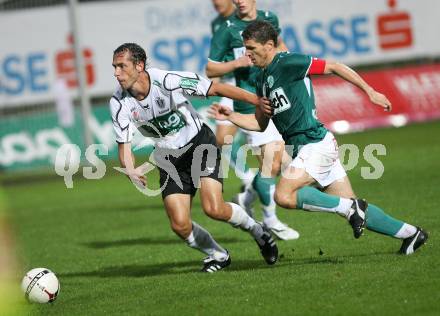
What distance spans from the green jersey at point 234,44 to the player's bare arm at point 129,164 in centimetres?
267

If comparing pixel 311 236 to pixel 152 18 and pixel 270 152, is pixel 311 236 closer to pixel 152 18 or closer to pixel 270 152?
pixel 270 152

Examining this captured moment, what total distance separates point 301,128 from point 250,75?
8.62 ft

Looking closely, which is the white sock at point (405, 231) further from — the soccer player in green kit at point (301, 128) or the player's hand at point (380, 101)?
the player's hand at point (380, 101)

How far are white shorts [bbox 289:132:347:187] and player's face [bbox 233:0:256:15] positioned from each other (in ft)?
9.24

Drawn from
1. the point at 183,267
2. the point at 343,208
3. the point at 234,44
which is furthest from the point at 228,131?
the point at 343,208

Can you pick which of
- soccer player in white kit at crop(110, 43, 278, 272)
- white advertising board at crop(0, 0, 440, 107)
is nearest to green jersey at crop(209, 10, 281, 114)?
soccer player in white kit at crop(110, 43, 278, 272)

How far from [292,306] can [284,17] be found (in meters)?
20.4

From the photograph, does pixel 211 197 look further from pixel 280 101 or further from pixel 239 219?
pixel 280 101

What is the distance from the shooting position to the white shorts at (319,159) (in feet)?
28.3

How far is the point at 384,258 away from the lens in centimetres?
887

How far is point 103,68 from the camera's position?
2567 centimetres

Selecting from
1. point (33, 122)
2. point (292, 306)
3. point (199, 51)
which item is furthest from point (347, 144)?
point (292, 306)

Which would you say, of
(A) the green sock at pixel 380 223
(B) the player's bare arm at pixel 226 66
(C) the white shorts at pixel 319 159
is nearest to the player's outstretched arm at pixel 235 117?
(C) the white shorts at pixel 319 159

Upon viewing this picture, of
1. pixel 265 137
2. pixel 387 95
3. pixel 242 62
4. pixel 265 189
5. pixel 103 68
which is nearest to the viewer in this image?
pixel 242 62
